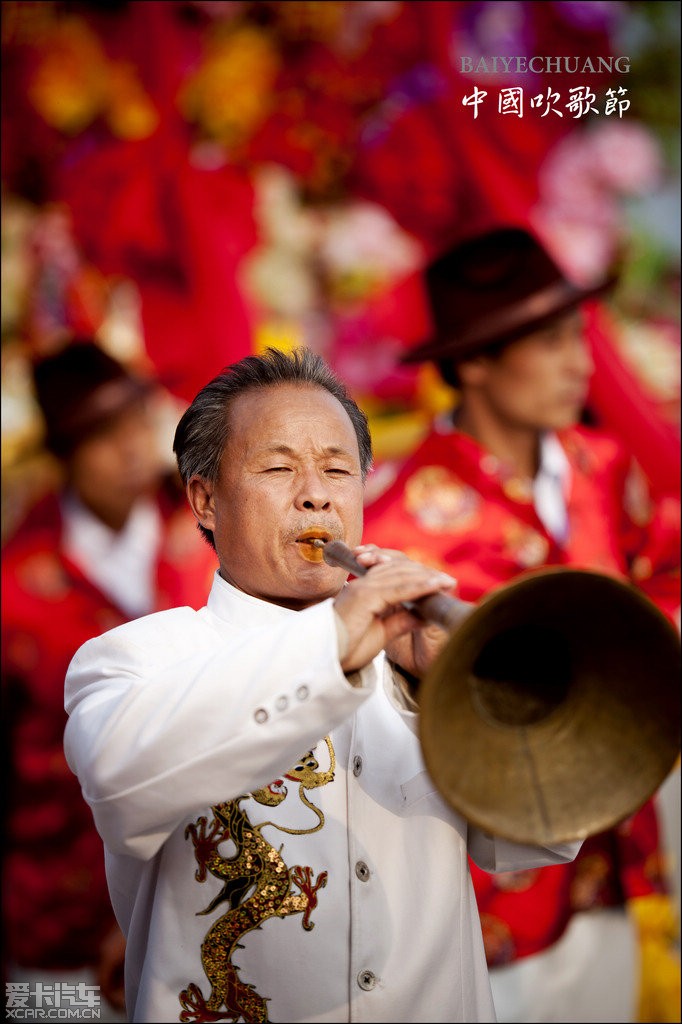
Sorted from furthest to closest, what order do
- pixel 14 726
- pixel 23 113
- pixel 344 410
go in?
pixel 23 113 → pixel 14 726 → pixel 344 410

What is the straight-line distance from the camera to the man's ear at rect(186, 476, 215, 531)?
7.99 ft

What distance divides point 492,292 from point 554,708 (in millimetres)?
→ 3394

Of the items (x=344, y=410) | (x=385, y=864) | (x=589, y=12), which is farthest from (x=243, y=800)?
(x=589, y=12)

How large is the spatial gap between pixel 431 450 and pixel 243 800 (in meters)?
3.11

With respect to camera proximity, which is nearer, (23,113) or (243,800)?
(243,800)

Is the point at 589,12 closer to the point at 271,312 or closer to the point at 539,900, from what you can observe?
the point at 271,312

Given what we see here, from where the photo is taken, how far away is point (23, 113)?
6.43 meters

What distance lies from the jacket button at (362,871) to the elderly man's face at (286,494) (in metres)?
0.51

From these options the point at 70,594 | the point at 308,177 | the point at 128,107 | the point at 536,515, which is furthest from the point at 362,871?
the point at 128,107

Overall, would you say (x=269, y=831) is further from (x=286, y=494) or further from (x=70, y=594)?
(x=70, y=594)

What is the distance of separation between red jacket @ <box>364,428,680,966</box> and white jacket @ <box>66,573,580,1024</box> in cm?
244

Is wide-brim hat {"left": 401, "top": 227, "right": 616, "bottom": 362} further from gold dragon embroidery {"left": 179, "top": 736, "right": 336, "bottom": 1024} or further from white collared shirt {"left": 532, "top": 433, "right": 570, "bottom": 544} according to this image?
gold dragon embroidery {"left": 179, "top": 736, "right": 336, "bottom": 1024}

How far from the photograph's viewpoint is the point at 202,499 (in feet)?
8.05

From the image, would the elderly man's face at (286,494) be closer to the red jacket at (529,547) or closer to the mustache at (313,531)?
the mustache at (313,531)
